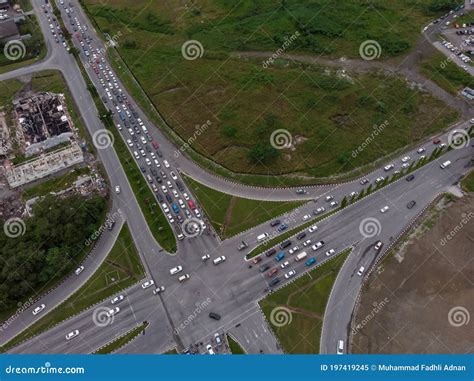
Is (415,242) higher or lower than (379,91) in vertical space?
lower

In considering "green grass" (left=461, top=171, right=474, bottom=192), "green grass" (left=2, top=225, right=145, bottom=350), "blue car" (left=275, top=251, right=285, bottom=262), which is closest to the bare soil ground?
"green grass" (left=461, top=171, right=474, bottom=192)

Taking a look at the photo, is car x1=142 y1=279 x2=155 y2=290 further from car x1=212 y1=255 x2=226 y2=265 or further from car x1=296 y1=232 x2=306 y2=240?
car x1=296 y1=232 x2=306 y2=240

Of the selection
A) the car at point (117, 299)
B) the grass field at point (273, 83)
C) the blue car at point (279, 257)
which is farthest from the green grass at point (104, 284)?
the grass field at point (273, 83)

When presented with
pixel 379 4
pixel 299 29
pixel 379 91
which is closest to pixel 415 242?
pixel 379 91

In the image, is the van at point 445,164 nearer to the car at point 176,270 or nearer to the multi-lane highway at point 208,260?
the multi-lane highway at point 208,260

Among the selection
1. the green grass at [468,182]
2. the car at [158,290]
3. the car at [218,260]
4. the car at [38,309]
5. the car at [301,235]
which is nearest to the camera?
the car at [38,309]

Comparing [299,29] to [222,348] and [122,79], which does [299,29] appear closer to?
[122,79]
